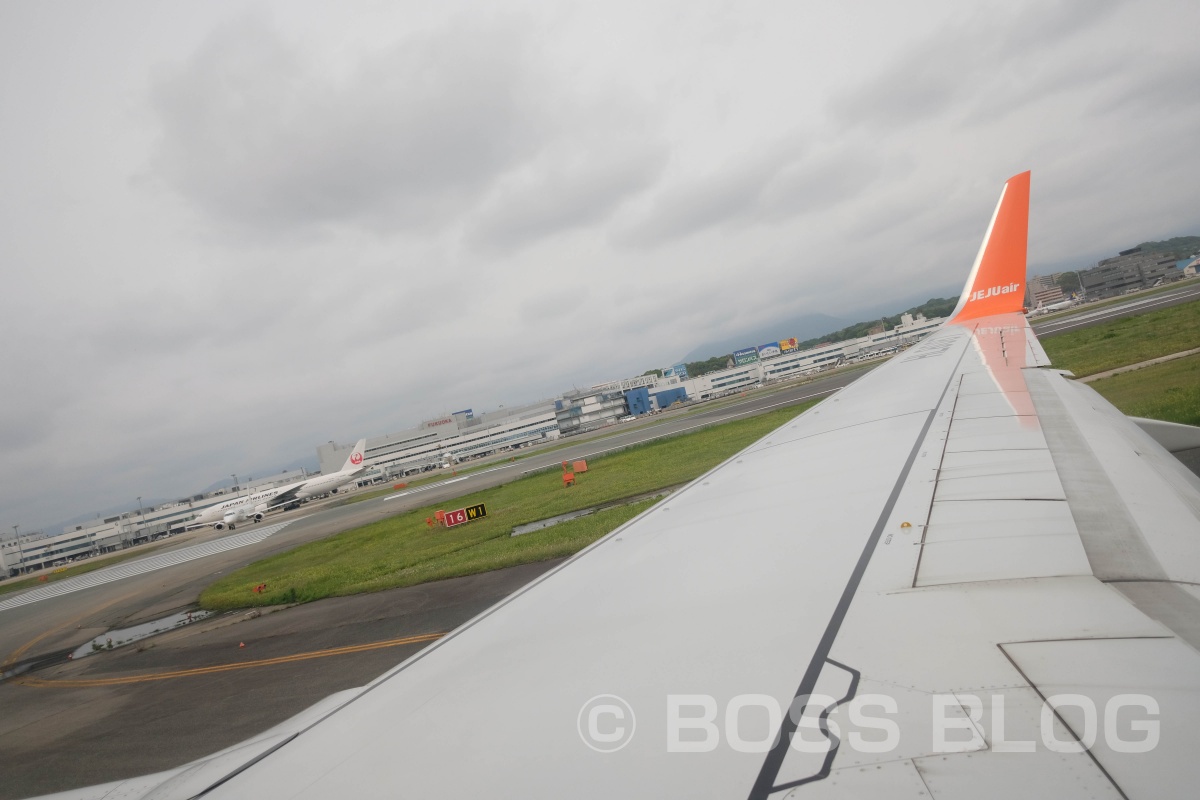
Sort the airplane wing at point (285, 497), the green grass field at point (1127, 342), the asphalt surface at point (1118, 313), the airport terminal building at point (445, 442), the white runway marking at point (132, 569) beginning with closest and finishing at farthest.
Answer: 1. the green grass field at point (1127, 342)
2. the white runway marking at point (132, 569)
3. the asphalt surface at point (1118, 313)
4. the airplane wing at point (285, 497)
5. the airport terminal building at point (445, 442)

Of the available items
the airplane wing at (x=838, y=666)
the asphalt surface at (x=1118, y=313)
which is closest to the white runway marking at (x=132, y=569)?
the airplane wing at (x=838, y=666)

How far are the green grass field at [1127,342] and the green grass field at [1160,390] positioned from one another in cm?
235

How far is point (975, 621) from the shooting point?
6.08ft

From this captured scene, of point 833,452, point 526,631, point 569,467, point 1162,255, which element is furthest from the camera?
point 1162,255

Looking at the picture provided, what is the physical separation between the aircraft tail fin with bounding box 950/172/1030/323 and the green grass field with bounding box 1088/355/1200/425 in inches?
128

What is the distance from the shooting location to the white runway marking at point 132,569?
95.0 feet

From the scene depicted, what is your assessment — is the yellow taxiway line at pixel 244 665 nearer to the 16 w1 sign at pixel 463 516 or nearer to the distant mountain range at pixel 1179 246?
the 16 w1 sign at pixel 463 516

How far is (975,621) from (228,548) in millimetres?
38699

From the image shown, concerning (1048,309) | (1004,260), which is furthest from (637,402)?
(1004,260)

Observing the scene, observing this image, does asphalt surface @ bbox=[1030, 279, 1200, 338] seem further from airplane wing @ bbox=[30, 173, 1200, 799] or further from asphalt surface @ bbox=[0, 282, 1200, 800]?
airplane wing @ bbox=[30, 173, 1200, 799]

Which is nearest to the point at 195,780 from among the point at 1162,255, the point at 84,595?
the point at 84,595

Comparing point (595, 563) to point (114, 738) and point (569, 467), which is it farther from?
point (569, 467)

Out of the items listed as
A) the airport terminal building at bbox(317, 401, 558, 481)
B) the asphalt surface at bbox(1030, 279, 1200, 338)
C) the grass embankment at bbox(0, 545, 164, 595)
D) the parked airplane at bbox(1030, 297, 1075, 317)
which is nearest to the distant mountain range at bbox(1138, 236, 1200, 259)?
the parked airplane at bbox(1030, 297, 1075, 317)

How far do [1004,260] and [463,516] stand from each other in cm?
1778
